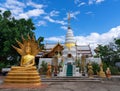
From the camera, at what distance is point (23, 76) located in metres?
13.5

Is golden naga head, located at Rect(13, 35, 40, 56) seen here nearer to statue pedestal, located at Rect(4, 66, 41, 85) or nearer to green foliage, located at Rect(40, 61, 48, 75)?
statue pedestal, located at Rect(4, 66, 41, 85)

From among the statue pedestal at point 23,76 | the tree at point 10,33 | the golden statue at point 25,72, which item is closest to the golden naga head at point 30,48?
the golden statue at point 25,72

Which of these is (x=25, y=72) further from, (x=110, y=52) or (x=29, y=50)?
(x=110, y=52)

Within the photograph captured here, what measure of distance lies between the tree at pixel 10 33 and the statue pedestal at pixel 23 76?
1284cm

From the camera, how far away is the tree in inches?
1066

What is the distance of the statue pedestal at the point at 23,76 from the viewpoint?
13.4 m

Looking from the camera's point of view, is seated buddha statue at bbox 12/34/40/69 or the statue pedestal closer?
the statue pedestal

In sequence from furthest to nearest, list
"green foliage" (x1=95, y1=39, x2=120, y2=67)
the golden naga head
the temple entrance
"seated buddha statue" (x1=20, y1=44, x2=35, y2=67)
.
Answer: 1. "green foliage" (x1=95, y1=39, x2=120, y2=67)
2. the temple entrance
3. the golden naga head
4. "seated buddha statue" (x1=20, y1=44, x2=35, y2=67)

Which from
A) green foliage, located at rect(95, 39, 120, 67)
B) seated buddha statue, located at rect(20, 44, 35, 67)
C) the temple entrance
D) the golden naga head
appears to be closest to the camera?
seated buddha statue, located at rect(20, 44, 35, 67)

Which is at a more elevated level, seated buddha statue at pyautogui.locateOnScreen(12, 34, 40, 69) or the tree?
the tree

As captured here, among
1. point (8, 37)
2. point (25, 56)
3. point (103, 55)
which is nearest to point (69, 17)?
point (8, 37)

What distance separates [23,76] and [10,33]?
14.7 metres

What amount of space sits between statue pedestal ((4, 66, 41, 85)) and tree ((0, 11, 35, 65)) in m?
12.8

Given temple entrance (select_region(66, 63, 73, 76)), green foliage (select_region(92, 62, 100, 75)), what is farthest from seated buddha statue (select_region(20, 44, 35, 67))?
green foliage (select_region(92, 62, 100, 75))
